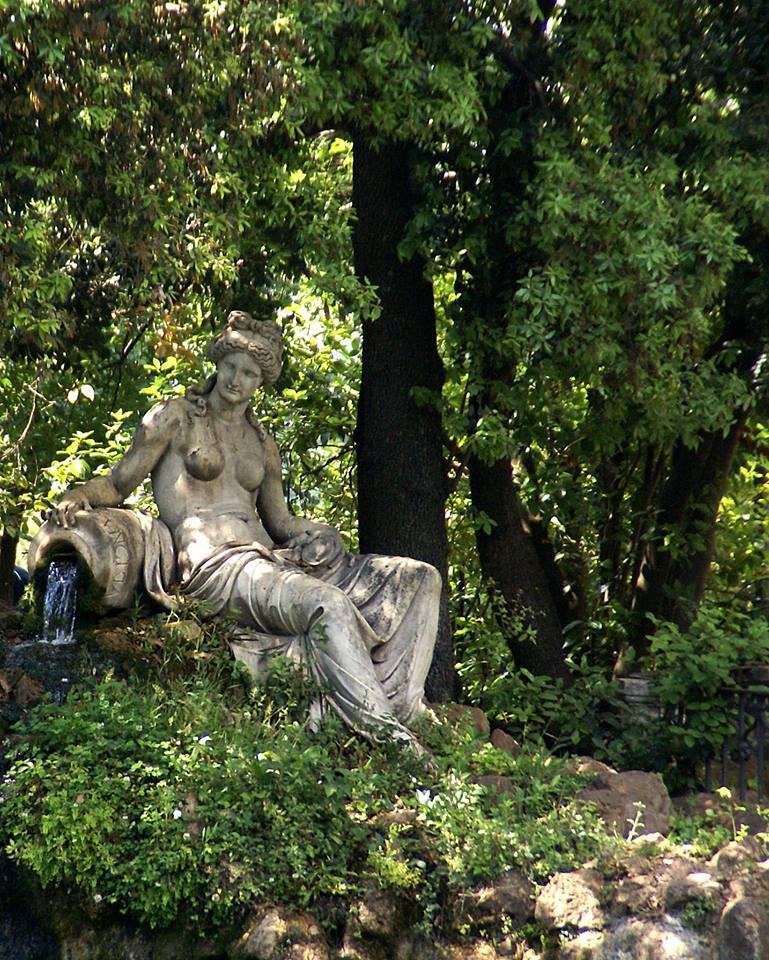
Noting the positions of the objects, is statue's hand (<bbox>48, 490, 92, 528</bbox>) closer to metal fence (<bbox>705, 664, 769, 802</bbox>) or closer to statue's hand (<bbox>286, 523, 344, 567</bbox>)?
statue's hand (<bbox>286, 523, 344, 567</bbox>)

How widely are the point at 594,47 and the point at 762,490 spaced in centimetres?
494

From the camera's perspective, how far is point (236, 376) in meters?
8.97

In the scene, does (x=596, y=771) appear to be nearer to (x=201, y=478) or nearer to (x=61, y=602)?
(x=201, y=478)

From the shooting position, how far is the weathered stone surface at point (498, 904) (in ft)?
22.1

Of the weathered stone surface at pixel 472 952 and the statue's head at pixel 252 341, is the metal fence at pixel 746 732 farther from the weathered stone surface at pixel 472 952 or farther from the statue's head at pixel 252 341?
the statue's head at pixel 252 341

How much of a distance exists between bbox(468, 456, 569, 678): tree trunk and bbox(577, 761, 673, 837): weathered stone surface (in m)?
2.43

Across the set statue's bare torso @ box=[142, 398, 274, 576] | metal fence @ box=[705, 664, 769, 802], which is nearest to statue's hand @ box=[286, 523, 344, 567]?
statue's bare torso @ box=[142, 398, 274, 576]

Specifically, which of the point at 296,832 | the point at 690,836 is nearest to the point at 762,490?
the point at 690,836

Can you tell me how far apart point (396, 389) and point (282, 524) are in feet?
4.70

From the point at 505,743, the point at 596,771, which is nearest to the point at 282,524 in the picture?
the point at 505,743

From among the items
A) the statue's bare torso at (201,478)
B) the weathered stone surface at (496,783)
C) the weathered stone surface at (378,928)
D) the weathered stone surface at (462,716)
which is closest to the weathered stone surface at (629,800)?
the weathered stone surface at (496,783)

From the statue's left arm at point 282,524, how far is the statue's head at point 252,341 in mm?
509

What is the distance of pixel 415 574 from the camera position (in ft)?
28.2

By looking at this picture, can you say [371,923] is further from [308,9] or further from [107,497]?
[308,9]
